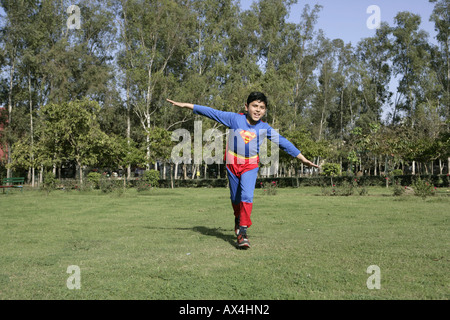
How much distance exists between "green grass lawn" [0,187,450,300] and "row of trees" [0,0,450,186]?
80.8 ft

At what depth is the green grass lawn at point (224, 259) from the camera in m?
3.89

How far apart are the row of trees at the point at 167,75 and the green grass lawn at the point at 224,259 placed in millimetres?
24641

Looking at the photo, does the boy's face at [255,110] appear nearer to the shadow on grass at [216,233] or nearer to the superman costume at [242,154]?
the superman costume at [242,154]

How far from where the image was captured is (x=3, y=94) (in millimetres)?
38875

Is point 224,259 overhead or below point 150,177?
below

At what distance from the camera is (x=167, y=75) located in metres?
42.9

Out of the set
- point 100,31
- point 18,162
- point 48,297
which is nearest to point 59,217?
point 48,297

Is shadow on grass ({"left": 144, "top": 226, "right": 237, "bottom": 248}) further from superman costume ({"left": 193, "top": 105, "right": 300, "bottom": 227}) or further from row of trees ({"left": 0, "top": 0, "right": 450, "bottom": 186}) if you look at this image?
row of trees ({"left": 0, "top": 0, "right": 450, "bottom": 186})

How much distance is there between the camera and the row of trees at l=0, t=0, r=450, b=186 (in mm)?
34094

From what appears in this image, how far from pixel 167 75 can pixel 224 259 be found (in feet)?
129
